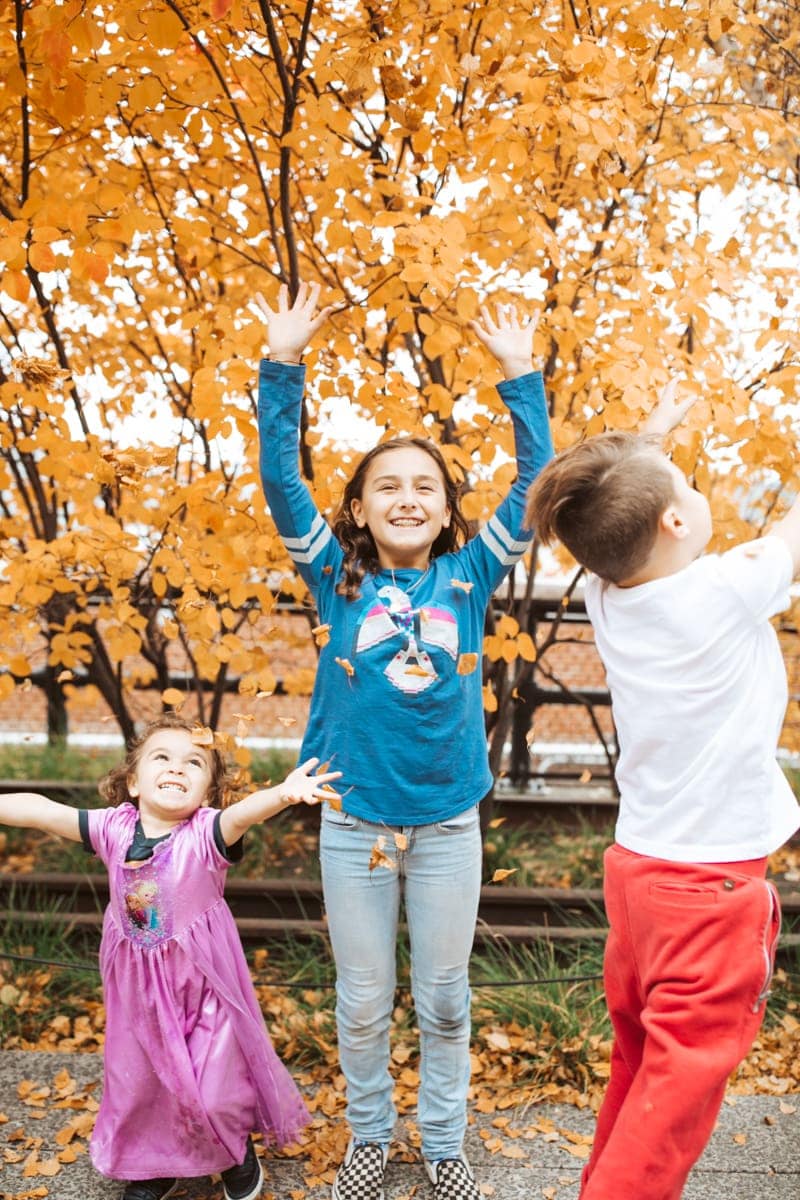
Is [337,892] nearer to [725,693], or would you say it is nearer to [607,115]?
[725,693]

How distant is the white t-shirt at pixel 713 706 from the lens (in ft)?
5.87

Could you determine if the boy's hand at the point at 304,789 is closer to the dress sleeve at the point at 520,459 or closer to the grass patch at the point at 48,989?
the dress sleeve at the point at 520,459

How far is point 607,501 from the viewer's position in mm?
1839

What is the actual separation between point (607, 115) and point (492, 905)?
249cm

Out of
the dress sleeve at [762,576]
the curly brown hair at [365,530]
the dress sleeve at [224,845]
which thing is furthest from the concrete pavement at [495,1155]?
the dress sleeve at [762,576]

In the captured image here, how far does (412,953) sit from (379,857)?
0.28 meters

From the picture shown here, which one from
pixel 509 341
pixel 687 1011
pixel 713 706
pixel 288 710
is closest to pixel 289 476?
pixel 509 341

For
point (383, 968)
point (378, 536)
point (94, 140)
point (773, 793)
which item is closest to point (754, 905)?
point (773, 793)

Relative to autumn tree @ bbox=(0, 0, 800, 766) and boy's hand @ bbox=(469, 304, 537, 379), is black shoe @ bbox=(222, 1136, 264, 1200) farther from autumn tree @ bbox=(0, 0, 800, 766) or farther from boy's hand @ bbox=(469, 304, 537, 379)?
boy's hand @ bbox=(469, 304, 537, 379)

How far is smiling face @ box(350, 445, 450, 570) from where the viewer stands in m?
2.40

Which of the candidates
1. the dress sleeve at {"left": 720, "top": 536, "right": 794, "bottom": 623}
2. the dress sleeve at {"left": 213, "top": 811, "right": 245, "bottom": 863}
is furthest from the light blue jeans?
the dress sleeve at {"left": 720, "top": 536, "right": 794, "bottom": 623}

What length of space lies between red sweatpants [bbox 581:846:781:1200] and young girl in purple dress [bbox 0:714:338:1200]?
0.90 metres

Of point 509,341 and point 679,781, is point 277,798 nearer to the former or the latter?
point 679,781

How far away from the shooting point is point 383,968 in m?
2.39
